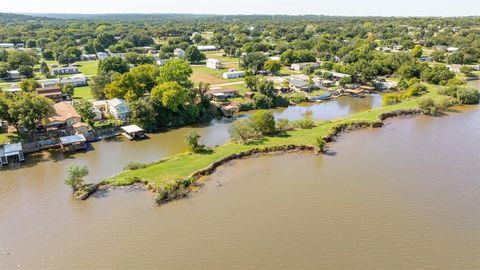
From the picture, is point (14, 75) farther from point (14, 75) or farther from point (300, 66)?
point (300, 66)

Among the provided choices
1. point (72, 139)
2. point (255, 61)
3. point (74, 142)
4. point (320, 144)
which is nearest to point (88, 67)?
point (255, 61)

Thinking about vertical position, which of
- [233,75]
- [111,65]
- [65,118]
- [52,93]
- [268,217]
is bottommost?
[268,217]

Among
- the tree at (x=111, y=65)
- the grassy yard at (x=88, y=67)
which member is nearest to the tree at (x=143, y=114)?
the tree at (x=111, y=65)

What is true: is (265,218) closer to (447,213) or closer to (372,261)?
(372,261)

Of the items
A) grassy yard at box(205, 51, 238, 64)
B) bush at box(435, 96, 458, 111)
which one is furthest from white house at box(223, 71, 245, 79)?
bush at box(435, 96, 458, 111)

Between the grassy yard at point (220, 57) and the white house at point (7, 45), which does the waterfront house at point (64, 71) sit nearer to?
the grassy yard at point (220, 57)

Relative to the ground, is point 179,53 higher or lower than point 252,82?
higher
